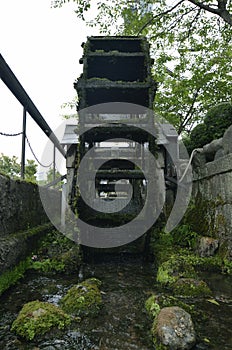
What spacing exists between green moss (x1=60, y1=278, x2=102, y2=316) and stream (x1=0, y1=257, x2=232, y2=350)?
75 mm

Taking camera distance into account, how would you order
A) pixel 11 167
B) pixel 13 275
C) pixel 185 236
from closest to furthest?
pixel 13 275 < pixel 185 236 < pixel 11 167

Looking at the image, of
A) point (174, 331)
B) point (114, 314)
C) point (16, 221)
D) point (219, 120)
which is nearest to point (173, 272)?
point (114, 314)

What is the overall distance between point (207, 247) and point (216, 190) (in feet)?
2.58

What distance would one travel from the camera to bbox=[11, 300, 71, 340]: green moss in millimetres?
1720

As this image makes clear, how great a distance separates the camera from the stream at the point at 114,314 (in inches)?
65.1

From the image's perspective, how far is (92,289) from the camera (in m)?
2.34

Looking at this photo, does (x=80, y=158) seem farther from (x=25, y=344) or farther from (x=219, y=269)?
(x=25, y=344)

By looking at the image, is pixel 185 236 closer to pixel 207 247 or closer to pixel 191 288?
pixel 207 247

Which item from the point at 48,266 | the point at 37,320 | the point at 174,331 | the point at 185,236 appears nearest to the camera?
the point at 174,331

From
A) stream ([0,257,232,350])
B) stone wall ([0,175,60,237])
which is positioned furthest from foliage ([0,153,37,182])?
stream ([0,257,232,350])

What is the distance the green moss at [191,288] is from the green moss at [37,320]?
1080mm

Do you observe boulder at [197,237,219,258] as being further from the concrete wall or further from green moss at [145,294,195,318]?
the concrete wall

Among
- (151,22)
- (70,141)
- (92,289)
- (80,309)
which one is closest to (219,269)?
(92,289)

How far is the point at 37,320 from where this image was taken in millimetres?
1790
